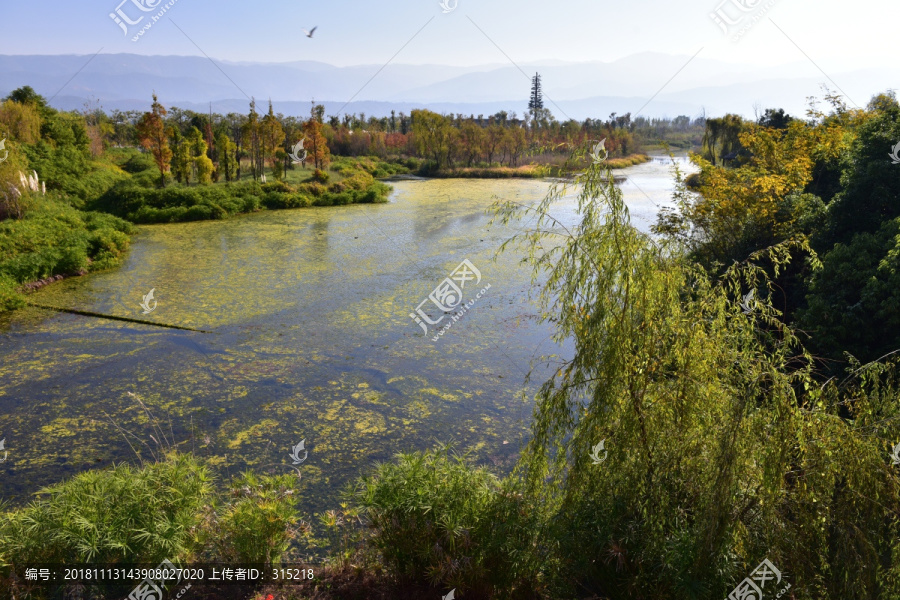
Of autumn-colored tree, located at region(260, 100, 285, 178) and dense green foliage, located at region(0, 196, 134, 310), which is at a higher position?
autumn-colored tree, located at region(260, 100, 285, 178)

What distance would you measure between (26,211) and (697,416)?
1368cm

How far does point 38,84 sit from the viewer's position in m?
114

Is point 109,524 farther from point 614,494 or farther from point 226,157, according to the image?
point 226,157

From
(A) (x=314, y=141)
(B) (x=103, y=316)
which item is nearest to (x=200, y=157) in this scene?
(A) (x=314, y=141)

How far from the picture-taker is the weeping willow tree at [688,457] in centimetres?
232

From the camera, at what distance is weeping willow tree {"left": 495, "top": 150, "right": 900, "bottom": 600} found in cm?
232

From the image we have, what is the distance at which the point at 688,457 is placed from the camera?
2.64 metres

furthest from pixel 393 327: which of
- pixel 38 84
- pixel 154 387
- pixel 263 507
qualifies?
pixel 38 84

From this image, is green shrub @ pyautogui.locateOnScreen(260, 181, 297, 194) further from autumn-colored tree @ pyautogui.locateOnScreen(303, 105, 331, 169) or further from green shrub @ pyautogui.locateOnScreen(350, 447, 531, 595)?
green shrub @ pyautogui.locateOnScreen(350, 447, 531, 595)

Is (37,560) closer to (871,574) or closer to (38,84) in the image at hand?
(871,574)

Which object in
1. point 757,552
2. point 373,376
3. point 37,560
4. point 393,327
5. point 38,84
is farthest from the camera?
point 38,84

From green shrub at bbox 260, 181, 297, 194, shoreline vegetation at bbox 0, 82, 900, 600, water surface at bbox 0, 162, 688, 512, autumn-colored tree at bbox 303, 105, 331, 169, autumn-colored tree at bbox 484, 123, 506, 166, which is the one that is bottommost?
water surface at bbox 0, 162, 688, 512

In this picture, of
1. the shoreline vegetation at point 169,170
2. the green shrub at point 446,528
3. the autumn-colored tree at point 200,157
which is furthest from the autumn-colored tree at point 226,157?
the green shrub at point 446,528

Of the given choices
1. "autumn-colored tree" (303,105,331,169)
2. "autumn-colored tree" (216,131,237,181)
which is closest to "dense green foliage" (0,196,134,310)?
"autumn-colored tree" (216,131,237,181)
